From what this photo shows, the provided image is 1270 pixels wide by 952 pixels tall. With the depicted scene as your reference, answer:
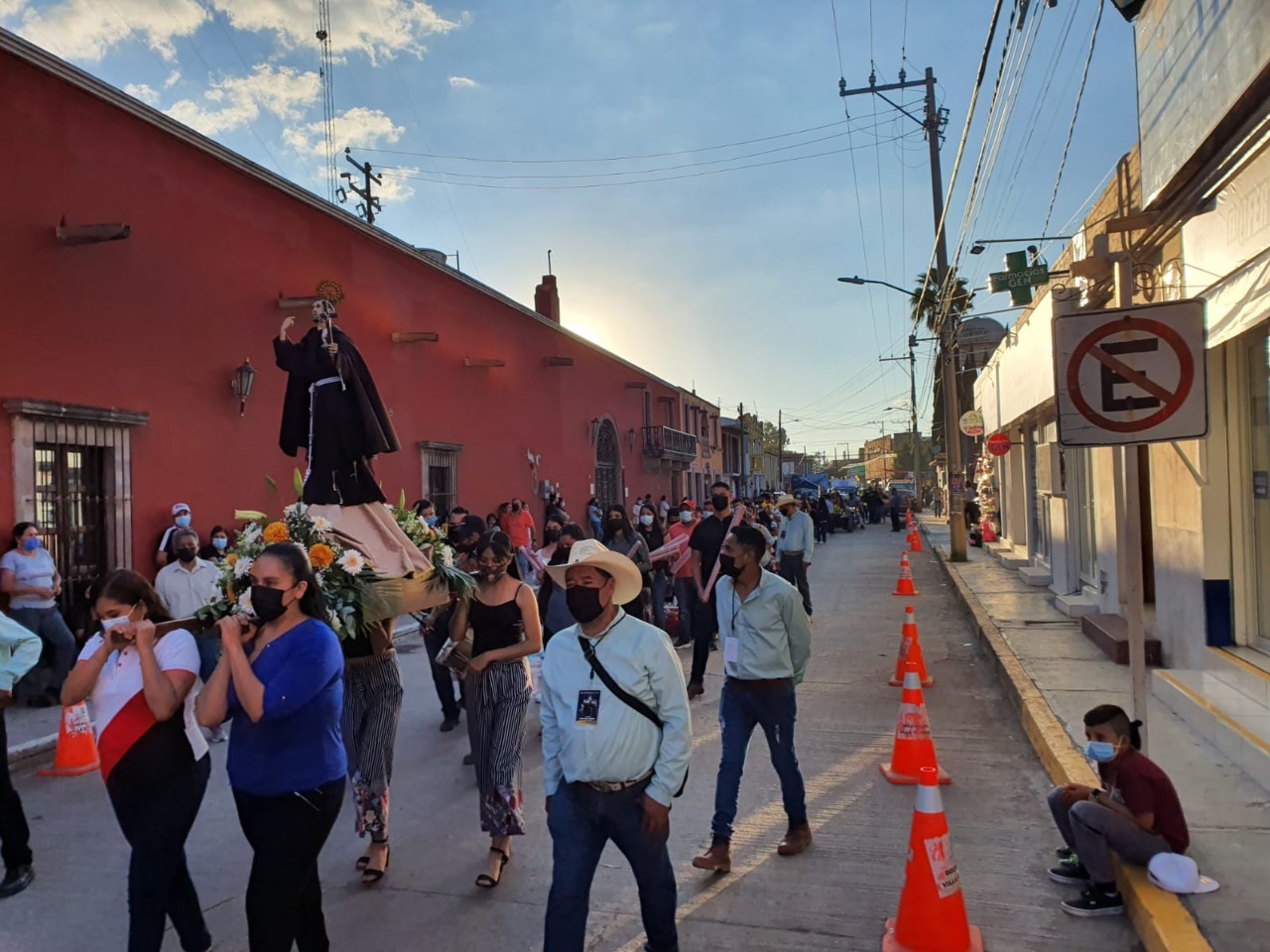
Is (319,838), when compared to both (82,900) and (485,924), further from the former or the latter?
(82,900)

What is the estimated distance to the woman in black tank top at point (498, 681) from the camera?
14.7 ft

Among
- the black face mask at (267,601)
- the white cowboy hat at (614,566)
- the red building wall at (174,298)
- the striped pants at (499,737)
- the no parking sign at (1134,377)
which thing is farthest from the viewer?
the red building wall at (174,298)

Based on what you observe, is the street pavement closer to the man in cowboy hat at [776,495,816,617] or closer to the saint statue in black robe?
the saint statue in black robe

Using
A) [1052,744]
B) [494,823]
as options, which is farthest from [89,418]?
[1052,744]

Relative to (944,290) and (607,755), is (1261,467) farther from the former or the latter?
(944,290)

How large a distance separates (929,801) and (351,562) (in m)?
2.76

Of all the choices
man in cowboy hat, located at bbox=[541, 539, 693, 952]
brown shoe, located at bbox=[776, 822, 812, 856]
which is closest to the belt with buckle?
man in cowboy hat, located at bbox=[541, 539, 693, 952]

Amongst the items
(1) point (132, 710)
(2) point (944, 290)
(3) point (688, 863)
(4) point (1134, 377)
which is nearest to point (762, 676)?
(3) point (688, 863)

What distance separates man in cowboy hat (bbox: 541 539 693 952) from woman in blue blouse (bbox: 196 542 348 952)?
78 cm

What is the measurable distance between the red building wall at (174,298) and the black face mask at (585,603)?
730 centimetres

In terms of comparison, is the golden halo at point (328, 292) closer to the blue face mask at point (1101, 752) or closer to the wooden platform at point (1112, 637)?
the blue face mask at point (1101, 752)

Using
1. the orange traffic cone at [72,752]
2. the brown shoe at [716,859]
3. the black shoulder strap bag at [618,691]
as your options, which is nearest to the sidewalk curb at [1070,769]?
the brown shoe at [716,859]

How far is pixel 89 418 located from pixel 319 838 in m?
7.45

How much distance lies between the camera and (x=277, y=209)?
40.1ft
